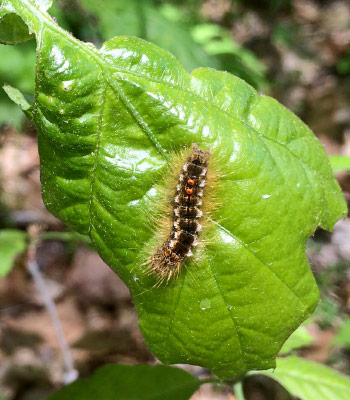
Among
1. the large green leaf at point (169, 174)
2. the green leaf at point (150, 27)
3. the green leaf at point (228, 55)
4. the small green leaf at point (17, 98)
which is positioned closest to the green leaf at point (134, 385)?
the large green leaf at point (169, 174)

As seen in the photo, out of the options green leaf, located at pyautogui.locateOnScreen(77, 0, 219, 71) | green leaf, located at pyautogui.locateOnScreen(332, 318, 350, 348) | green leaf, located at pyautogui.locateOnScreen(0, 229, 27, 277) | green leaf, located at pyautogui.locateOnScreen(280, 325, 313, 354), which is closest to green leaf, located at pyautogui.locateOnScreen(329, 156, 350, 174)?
green leaf, located at pyautogui.locateOnScreen(280, 325, 313, 354)

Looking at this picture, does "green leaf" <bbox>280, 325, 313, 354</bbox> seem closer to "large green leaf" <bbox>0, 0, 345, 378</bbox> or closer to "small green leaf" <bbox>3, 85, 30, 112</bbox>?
"large green leaf" <bbox>0, 0, 345, 378</bbox>

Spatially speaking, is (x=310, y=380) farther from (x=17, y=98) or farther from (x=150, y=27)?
(x=150, y=27)

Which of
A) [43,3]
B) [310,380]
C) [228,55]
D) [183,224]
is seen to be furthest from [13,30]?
[228,55]

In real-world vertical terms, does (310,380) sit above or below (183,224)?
below

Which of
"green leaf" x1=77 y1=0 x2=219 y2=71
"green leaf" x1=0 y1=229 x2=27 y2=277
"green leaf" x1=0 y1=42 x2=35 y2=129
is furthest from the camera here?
"green leaf" x1=77 y1=0 x2=219 y2=71

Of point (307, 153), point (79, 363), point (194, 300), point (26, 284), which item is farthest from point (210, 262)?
point (26, 284)
